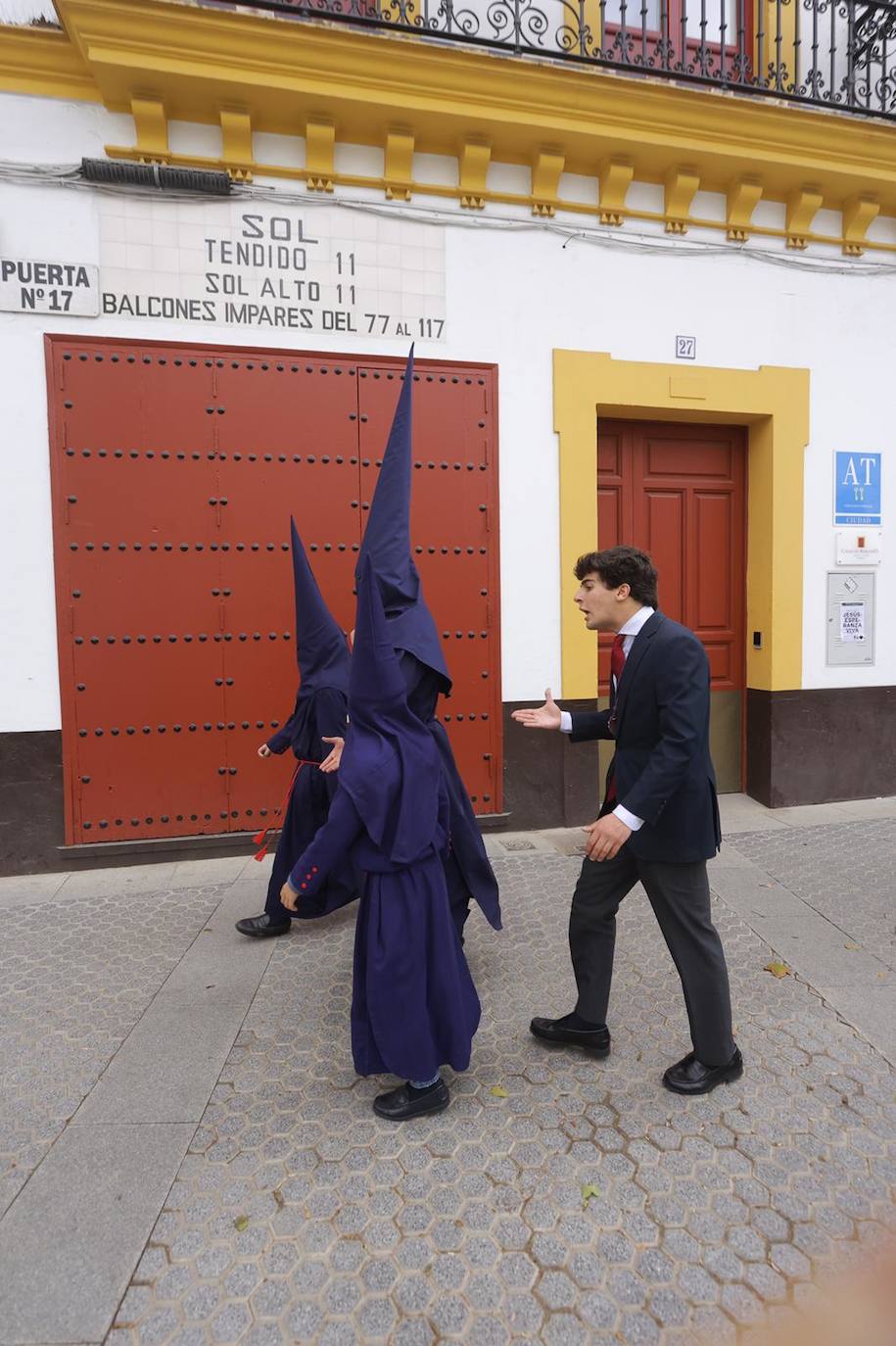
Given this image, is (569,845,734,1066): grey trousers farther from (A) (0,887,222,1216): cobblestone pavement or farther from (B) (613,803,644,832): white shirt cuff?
(A) (0,887,222,1216): cobblestone pavement

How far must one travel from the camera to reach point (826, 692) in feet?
18.9

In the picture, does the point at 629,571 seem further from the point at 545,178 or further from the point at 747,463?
the point at 747,463

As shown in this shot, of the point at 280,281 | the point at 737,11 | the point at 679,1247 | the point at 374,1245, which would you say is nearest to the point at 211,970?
the point at 374,1245

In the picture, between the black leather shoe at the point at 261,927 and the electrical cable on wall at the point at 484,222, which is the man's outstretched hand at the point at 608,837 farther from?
the electrical cable on wall at the point at 484,222

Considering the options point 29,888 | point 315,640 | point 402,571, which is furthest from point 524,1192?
point 29,888

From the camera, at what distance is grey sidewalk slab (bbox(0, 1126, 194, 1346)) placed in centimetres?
166

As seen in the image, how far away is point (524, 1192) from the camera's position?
2.01 m

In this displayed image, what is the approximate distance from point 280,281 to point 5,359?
5.92 ft

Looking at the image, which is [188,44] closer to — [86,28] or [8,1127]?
[86,28]

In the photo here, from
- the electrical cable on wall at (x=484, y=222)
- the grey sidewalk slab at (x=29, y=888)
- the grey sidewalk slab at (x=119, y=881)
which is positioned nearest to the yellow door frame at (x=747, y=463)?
the electrical cable on wall at (x=484, y=222)

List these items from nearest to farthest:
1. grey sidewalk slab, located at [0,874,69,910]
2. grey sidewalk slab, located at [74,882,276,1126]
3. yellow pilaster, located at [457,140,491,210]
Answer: grey sidewalk slab, located at [74,882,276,1126] → grey sidewalk slab, located at [0,874,69,910] → yellow pilaster, located at [457,140,491,210]

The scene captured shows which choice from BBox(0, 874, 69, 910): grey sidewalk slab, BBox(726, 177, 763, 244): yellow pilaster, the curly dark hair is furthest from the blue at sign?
BBox(0, 874, 69, 910): grey sidewalk slab

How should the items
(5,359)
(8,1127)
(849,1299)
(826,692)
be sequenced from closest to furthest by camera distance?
(849,1299)
(8,1127)
(5,359)
(826,692)

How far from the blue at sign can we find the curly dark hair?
4.24m
